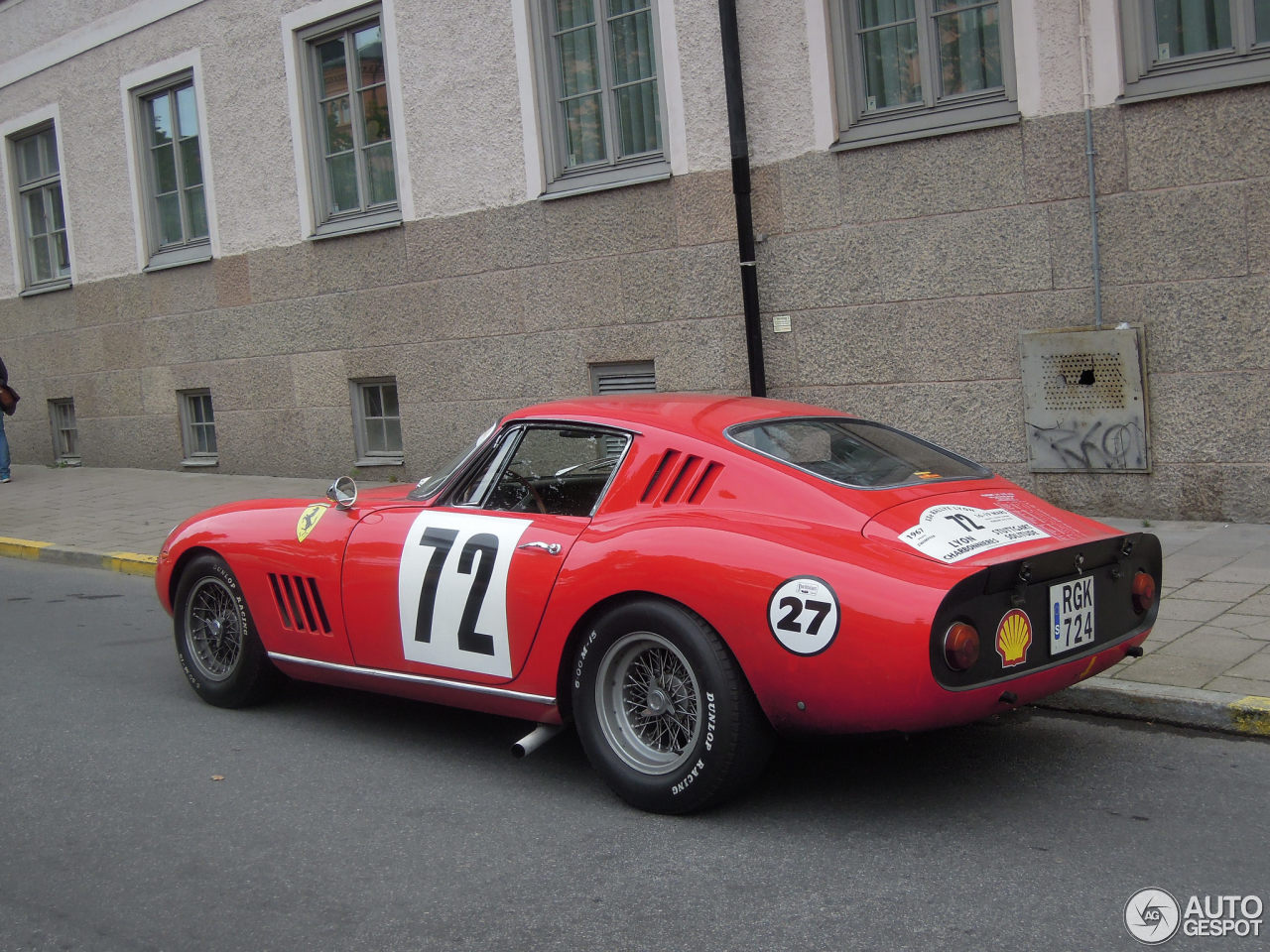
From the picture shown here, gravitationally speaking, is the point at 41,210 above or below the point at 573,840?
above

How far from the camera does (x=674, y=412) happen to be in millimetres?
4730

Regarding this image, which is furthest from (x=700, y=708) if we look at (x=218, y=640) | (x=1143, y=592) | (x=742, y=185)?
(x=742, y=185)

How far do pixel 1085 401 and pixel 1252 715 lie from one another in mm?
4228

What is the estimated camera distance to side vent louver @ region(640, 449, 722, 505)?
436 cm

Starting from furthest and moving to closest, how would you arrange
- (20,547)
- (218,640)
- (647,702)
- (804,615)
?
(20,547)
(218,640)
(647,702)
(804,615)

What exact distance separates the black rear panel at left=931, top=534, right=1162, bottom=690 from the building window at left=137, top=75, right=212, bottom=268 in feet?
40.0

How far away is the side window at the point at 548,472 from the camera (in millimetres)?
4668

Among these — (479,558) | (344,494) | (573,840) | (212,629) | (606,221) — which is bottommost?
(573,840)

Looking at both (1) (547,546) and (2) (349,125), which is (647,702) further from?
(2) (349,125)

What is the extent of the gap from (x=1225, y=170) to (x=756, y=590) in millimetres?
5703

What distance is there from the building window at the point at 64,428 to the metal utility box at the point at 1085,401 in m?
12.7

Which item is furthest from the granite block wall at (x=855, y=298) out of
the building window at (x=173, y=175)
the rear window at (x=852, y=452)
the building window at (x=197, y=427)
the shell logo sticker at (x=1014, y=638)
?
the shell logo sticker at (x=1014, y=638)

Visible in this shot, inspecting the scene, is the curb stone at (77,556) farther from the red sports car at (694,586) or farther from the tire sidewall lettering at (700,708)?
the tire sidewall lettering at (700,708)

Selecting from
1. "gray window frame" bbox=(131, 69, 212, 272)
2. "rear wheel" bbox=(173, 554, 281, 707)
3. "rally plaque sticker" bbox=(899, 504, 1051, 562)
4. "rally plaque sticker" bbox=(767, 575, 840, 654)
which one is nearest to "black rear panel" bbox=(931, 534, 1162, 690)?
"rally plaque sticker" bbox=(899, 504, 1051, 562)
